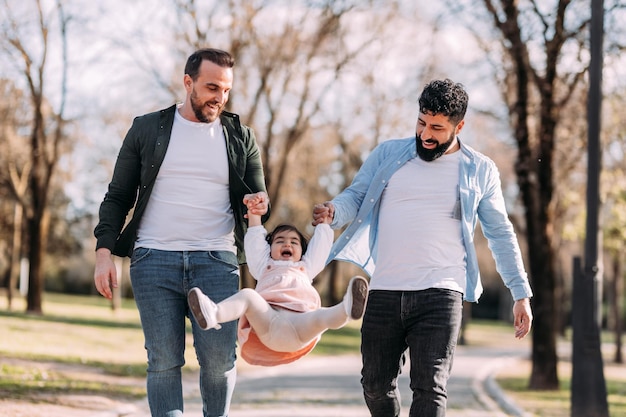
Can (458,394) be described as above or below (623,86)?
below

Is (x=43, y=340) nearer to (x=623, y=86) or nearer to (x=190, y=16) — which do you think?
(x=190, y=16)

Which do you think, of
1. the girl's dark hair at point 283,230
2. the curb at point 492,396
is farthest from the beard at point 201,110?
the curb at point 492,396

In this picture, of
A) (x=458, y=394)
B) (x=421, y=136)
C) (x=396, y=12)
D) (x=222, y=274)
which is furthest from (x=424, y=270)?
(x=396, y=12)

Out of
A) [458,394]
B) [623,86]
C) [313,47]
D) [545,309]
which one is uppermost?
[313,47]

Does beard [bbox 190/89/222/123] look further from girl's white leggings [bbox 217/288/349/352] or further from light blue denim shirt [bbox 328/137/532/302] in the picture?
girl's white leggings [bbox 217/288/349/352]

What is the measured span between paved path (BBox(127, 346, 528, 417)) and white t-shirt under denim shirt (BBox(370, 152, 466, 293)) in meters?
5.73

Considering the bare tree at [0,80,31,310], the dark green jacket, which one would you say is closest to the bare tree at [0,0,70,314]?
the bare tree at [0,80,31,310]

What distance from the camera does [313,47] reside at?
26.1m

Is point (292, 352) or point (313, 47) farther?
point (313, 47)

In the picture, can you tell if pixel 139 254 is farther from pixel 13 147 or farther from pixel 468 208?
pixel 13 147

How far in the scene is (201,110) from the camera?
18.6ft

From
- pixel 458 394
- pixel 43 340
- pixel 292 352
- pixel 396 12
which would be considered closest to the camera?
pixel 292 352

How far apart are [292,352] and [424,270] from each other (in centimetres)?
86

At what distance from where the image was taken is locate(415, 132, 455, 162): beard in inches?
227
